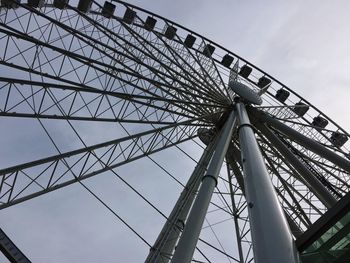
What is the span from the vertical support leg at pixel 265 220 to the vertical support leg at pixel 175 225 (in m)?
5.82

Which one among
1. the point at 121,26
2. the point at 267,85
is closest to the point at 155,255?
the point at 121,26

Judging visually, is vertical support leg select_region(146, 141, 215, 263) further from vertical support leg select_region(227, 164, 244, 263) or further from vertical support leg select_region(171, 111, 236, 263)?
vertical support leg select_region(171, 111, 236, 263)

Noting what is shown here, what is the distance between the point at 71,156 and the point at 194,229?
8.19m

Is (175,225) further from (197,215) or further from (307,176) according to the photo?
(197,215)

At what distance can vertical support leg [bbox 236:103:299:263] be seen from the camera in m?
5.85

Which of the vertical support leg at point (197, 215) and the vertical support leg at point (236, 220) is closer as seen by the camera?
the vertical support leg at point (197, 215)

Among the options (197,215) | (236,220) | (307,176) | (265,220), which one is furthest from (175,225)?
(265,220)

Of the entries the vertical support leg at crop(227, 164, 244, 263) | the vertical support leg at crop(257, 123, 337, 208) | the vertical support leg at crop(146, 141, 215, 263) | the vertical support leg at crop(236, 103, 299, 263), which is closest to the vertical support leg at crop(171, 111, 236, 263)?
the vertical support leg at crop(236, 103, 299, 263)

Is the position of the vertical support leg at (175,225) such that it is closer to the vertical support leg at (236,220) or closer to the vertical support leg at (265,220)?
the vertical support leg at (236,220)

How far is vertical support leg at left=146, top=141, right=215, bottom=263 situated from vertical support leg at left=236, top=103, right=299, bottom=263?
5.82 meters

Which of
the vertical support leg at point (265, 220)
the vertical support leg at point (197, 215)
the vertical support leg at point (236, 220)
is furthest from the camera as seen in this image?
the vertical support leg at point (236, 220)

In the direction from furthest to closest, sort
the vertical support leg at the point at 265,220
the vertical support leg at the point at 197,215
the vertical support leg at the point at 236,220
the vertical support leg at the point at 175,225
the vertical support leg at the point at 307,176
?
the vertical support leg at the point at 236,220 < the vertical support leg at the point at 175,225 < the vertical support leg at the point at 307,176 < the vertical support leg at the point at 197,215 < the vertical support leg at the point at 265,220

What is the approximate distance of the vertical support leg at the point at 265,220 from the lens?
585cm

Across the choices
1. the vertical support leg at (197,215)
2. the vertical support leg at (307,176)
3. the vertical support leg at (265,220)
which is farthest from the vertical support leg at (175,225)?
the vertical support leg at (265,220)
